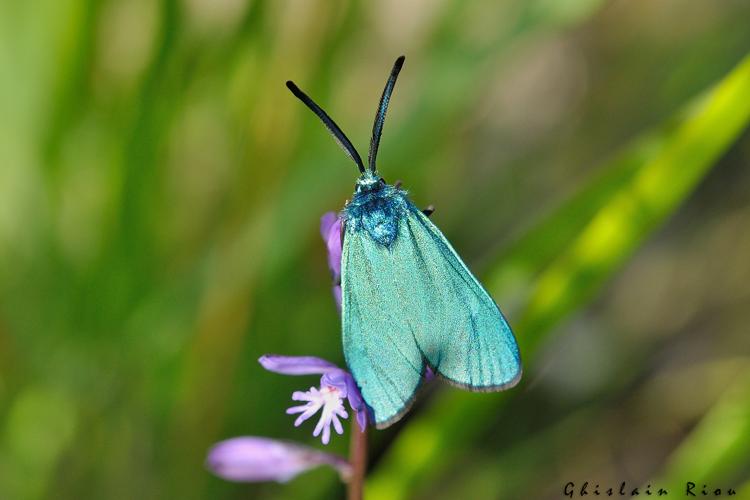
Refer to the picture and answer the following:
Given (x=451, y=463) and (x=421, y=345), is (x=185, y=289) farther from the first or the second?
(x=421, y=345)

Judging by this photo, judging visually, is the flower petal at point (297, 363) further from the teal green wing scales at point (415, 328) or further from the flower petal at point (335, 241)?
the flower petal at point (335, 241)

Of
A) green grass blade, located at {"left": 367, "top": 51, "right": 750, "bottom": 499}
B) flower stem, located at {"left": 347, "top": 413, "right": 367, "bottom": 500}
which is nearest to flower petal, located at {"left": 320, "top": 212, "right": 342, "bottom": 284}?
flower stem, located at {"left": 347, "top": 413, "right": 367, "bottom": 500}

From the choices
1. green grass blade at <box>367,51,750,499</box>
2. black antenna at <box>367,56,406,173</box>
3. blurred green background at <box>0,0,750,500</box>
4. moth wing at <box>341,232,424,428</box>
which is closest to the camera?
moth wing at <box>341,232,424,428</box>

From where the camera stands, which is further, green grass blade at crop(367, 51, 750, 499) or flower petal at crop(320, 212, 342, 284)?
green grass blade at crop(367, 51, 750, 499)

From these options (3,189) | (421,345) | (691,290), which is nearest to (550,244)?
(421,345)

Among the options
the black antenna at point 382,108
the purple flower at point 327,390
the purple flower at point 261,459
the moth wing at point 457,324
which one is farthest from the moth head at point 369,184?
the purple flower at point 261,459

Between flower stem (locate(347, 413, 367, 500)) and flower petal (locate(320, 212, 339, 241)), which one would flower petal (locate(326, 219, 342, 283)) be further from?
flower stem (locate(347, 413, 367, 500))

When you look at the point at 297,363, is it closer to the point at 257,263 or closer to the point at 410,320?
the point at 410,320
